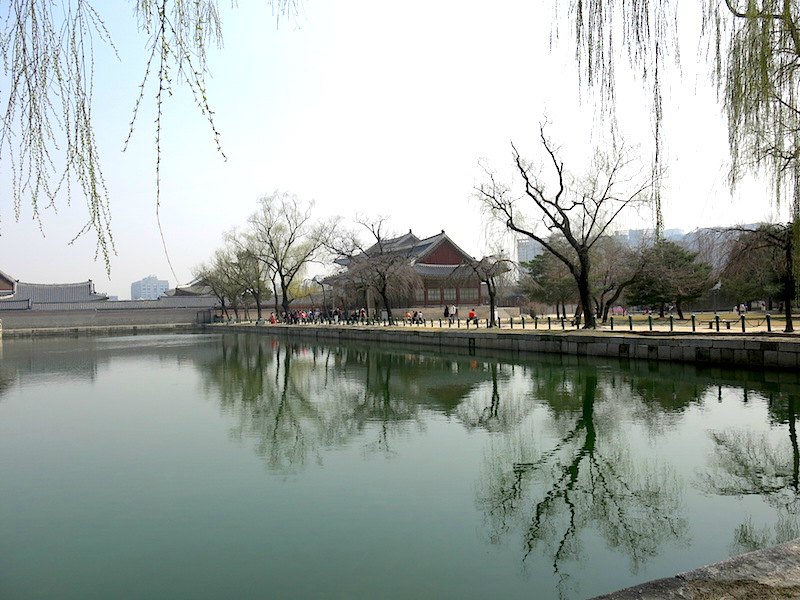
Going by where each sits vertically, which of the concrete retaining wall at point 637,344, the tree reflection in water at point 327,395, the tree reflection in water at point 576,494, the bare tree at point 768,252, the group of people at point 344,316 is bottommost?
the tree reflection in water at point 576,494

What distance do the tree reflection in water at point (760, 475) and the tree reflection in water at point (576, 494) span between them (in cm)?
53

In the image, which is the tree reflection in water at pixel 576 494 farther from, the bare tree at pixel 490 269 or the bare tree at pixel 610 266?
the bare tree at pixel 490 269

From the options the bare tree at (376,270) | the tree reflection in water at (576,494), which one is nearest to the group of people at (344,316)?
the bare tree at (376,270)

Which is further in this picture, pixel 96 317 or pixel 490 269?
pixel 96 317

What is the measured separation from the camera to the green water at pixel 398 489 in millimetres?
5188

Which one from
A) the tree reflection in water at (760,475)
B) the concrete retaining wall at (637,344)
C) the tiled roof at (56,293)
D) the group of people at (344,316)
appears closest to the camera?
the tree reflection in water at (760,475)

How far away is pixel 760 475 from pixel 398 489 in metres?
4.46

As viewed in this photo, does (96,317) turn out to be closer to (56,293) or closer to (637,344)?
(56,293)

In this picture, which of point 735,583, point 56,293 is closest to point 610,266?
point 735,583

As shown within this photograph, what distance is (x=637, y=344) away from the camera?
61.3ft

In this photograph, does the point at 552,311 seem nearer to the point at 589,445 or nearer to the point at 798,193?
the point at 589,445

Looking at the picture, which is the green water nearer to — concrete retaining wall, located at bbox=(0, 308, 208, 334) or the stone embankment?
the stone embankment

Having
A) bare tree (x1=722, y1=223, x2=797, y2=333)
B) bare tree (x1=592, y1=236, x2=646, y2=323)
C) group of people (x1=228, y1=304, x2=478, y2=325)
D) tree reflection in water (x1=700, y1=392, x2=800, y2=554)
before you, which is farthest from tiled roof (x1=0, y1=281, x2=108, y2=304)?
tree reflection in water (x1=700, y1=392, x2=800, y2=554)

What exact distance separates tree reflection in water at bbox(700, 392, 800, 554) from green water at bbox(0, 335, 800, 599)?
0.11 ft
